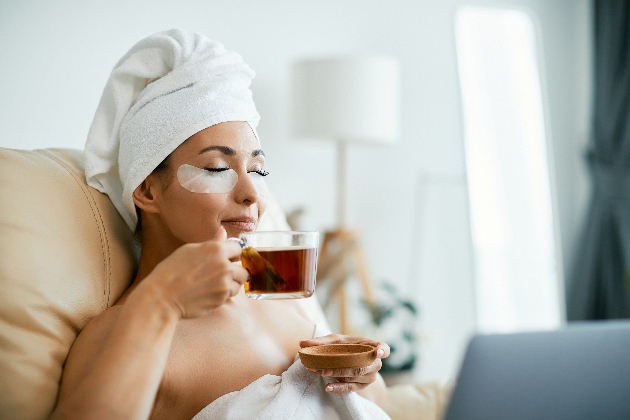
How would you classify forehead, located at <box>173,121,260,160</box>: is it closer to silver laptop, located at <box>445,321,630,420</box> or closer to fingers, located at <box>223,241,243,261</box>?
fingers, located at <box>223,241,243,261</box>

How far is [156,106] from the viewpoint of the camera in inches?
52.3

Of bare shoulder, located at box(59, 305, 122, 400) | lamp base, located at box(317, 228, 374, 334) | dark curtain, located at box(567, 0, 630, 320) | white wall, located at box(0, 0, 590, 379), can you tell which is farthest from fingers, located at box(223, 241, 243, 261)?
dark curtain, located at box(567, 0, 630, 320)

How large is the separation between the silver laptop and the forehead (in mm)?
685

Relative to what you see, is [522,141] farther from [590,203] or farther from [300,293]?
[300,293]

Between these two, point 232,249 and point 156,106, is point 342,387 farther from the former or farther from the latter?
point 156,106

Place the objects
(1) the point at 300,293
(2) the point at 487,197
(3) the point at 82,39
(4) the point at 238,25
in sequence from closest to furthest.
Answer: (1) the point at 300,293 < (3) the point at 82,39 < (4) the point at 238,25 < (2) the point at 487,197

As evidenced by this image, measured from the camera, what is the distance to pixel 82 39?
224cm

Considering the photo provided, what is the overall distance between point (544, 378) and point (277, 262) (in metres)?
0.49

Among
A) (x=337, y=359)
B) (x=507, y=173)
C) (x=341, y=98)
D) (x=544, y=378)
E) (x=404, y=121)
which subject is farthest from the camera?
(x=507, y=173)

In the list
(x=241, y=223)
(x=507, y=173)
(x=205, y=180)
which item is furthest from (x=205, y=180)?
(x=507, y=173)

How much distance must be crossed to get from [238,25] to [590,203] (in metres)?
2.55

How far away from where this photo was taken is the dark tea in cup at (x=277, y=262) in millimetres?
1096

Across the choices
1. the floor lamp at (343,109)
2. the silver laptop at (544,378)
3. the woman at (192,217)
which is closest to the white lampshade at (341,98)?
the floor lamp at (343,109)

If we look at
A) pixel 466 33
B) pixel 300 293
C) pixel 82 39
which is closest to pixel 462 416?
pixel 300 293
